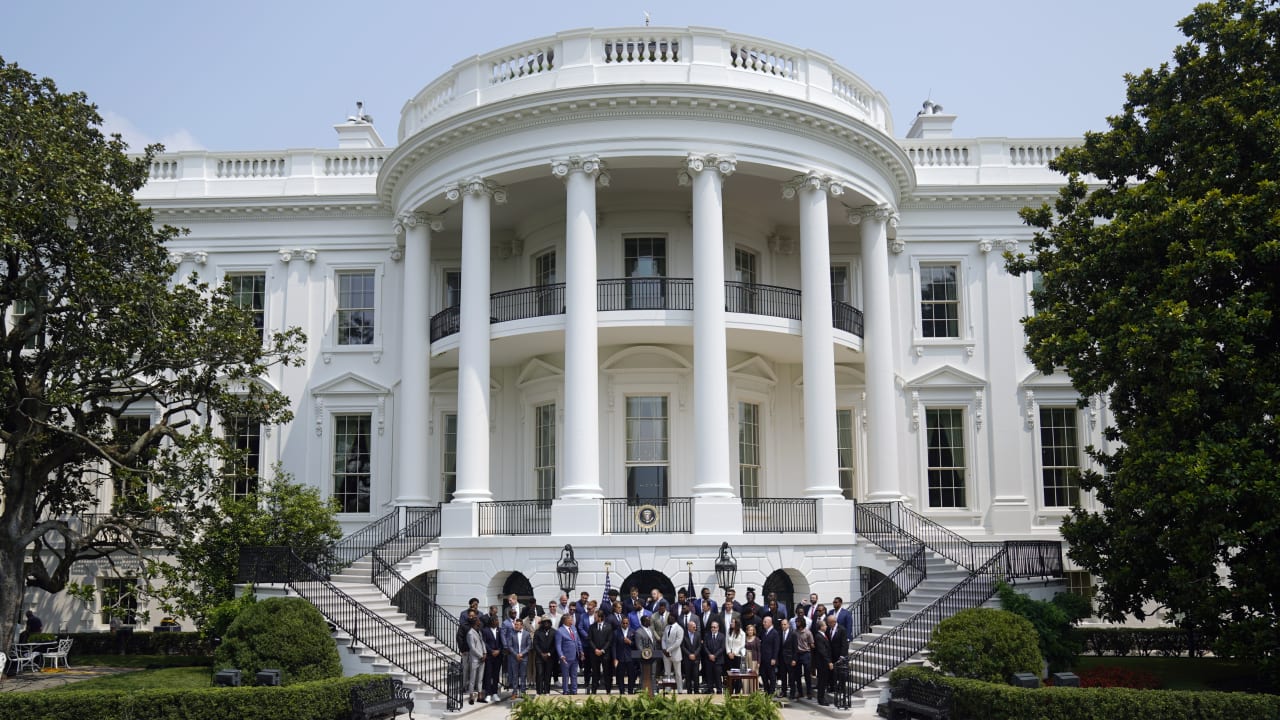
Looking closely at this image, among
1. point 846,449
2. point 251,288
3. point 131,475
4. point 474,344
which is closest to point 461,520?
point 474,344

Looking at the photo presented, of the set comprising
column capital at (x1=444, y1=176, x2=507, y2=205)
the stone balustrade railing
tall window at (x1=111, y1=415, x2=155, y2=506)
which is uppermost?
the stone balustrade railing

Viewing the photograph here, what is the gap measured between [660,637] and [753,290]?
393 inches

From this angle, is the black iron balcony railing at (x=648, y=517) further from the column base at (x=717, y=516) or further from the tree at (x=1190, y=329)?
the tree at (x=1190, y=329)

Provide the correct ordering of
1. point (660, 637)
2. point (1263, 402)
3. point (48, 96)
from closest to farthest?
1. point (1263, 402)
2. point (660, 637)
3. point (48, 96)

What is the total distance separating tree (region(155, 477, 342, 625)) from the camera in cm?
1977

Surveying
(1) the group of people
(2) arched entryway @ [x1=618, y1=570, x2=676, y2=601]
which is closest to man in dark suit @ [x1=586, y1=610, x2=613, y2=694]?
(1) the group of people

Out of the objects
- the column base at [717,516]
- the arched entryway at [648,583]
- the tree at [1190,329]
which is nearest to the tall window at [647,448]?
the arched entryway at [648,583]

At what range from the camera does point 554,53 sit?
73.8 ft

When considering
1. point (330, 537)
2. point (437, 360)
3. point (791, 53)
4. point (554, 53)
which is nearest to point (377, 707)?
point (330, 537)

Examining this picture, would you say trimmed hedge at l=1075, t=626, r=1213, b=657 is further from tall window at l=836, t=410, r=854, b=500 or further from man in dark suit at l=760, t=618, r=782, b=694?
man in dark suit at l=760, t=618, r=782, b=694

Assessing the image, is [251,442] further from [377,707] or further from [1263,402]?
[1263,402]

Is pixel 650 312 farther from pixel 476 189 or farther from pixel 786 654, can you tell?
pixel 786 654

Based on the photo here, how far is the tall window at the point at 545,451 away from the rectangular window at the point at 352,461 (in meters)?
4.48

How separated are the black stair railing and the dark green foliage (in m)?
8.98
